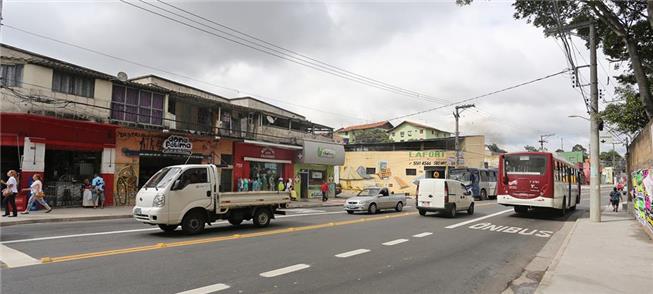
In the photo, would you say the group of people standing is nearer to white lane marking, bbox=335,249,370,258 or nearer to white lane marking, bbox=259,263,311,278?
white lane marking, bbox=259,263,311,278

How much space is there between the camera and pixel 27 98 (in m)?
17.8

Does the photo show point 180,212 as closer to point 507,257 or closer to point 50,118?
point 507,257

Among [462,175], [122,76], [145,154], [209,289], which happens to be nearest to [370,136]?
[462,175]

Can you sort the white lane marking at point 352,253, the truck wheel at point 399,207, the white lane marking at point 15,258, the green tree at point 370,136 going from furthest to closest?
the green tree at point 370,136 < the truck wheel at point 399,207 < the white lane marking at point 352,253 < the white lane marking at point 15,258

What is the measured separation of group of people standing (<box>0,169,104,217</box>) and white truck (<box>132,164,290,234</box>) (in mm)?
6486

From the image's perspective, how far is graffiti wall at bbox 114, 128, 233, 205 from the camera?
2144 cm

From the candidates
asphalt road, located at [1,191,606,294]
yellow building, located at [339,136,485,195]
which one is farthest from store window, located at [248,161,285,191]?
yellow building, located at [339,136,485,195]

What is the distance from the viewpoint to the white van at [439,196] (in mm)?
18875

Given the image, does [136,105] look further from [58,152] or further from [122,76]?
[58,152]

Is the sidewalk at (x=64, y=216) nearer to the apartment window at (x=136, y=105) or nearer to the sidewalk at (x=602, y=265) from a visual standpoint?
the apartment window at (x=136, y=105)

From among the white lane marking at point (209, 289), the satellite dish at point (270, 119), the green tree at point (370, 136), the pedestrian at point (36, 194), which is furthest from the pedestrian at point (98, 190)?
the green tree at point (370, 136)

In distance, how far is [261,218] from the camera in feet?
46.0

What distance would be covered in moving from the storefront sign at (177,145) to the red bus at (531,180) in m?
17.5

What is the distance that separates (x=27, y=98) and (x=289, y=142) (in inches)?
719
